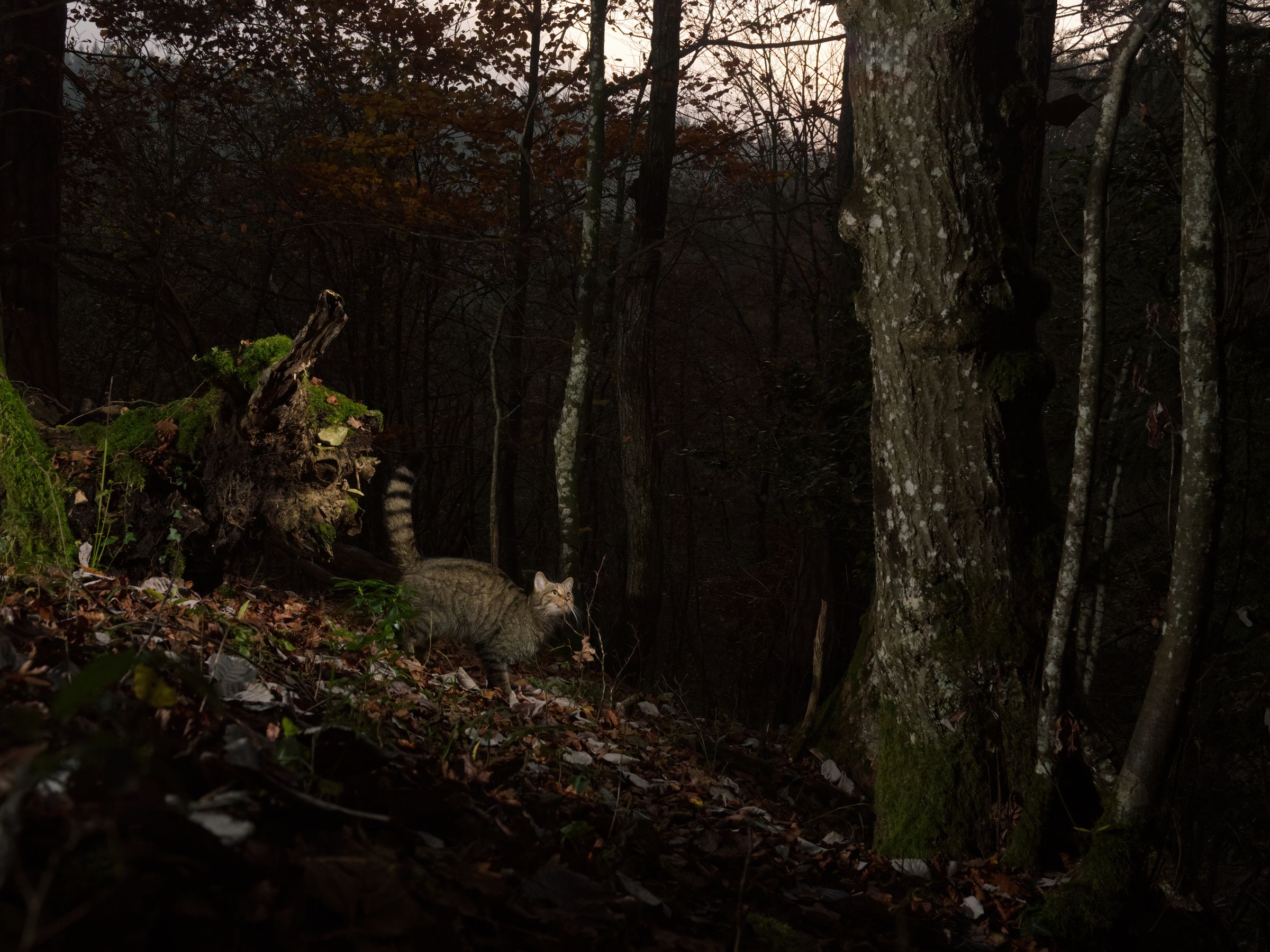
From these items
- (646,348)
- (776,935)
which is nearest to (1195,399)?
(776,935)

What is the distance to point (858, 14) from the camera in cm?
446

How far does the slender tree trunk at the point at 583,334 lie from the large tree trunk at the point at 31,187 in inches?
192

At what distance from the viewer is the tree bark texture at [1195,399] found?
353cm

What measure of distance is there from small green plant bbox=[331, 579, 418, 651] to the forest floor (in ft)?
0.13

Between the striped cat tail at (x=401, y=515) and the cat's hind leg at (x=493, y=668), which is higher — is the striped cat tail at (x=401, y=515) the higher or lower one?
the higher one

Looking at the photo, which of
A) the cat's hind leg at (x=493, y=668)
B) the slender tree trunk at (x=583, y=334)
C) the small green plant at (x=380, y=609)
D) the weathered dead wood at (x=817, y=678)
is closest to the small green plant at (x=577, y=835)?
the small green plant at (x=380, y=609)

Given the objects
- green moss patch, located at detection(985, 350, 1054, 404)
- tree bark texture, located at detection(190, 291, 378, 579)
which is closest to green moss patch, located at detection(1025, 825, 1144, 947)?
green moss patch, located at detection(985, 350, 1054, 404)

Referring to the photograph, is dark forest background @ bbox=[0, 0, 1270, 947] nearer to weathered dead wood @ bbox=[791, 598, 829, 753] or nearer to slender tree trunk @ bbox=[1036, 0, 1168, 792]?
slender tree trunk @ bbox=[1036, 0, 1168, 792]

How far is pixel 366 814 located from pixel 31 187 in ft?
29.8

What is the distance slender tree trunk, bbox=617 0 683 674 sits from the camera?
Answer: 31.4 ft

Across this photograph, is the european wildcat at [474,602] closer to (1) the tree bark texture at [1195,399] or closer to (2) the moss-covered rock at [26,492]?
(2) the moss-covered rock at [26,492]

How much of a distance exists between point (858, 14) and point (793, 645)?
8391mm

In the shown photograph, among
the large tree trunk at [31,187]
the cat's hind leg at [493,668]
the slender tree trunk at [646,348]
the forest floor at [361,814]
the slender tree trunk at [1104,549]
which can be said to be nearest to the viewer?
the forest floor at [361,814]

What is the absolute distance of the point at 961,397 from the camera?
428cm
